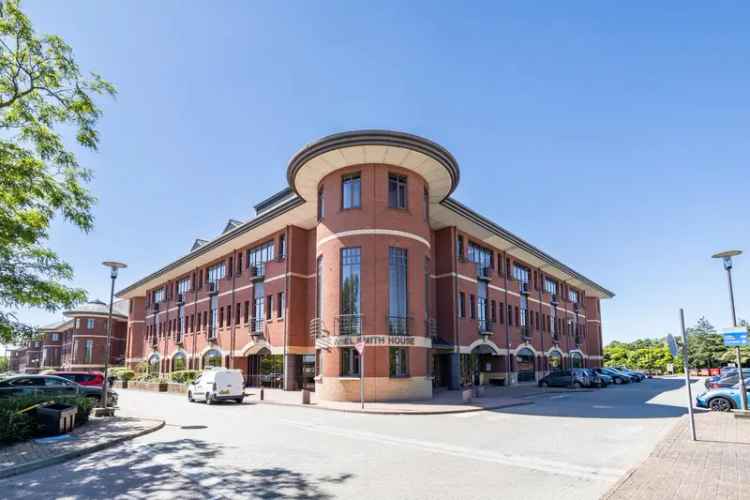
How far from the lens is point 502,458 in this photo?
9.69m

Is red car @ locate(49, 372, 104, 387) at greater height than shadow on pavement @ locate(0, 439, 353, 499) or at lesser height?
greater

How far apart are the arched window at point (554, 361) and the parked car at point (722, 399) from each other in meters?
29.4

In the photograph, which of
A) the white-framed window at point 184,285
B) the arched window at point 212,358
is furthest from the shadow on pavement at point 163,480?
the white-framed window at point 184,285

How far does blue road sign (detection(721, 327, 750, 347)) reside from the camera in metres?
13.8

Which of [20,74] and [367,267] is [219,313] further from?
[20,74]

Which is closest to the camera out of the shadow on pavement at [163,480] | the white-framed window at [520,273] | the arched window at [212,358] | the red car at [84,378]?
the shadow on pavement at [163,480]

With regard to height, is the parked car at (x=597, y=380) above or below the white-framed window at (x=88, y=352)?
below

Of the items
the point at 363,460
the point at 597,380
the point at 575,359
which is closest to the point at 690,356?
the point at 575,359

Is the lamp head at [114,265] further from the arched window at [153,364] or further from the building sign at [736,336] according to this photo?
the arched window at [153,364]

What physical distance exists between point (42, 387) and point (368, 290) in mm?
13779

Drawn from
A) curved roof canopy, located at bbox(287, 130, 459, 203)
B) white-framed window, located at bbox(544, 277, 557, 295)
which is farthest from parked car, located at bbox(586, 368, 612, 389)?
curved roof canopy, located at bbox(287, 130, 459, 203)

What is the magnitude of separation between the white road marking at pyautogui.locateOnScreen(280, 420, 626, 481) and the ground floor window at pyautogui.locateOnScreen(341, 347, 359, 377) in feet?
33.5

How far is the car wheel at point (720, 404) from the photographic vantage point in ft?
56.3

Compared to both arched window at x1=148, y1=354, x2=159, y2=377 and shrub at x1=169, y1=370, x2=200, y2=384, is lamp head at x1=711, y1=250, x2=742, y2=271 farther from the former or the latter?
arched window at x1=148, y1=354, x2=159, y2=377
